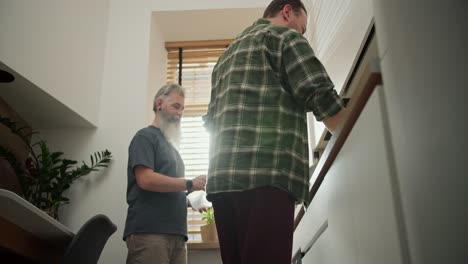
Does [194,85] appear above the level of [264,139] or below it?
above

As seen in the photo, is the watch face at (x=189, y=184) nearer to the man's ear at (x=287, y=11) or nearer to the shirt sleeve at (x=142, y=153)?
the shirt sleeve at (x=142, y=153)

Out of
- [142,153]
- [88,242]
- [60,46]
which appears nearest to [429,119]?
[88,242]

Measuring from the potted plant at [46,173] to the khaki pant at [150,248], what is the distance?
88 centimetres

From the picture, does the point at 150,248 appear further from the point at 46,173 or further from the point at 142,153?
the point at 46,173

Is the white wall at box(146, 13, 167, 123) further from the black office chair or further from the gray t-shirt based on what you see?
the black office chair

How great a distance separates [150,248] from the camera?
6.47 ft

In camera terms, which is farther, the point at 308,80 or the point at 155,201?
the point at 155,201

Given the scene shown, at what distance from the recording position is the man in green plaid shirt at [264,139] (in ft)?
3.28

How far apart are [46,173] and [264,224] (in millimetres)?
2031

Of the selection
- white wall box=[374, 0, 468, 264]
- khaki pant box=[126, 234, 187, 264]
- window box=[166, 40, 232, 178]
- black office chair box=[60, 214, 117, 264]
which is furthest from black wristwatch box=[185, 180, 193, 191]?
white wall box=[374, 0, 468, 264]

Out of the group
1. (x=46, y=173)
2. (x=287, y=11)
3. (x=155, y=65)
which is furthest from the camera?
(x=155, y=65)

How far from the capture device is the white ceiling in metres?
3.43

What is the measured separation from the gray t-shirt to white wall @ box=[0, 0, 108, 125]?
2.39ft

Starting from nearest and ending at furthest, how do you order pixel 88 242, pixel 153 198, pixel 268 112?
pixel 268 112 < pixel 88 242 < pixel 153 198
